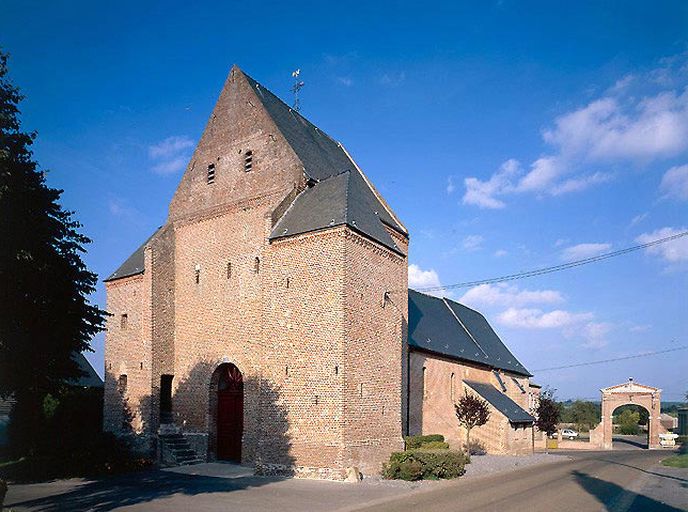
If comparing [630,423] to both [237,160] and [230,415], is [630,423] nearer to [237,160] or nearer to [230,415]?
[230,415]

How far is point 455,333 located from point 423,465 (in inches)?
722

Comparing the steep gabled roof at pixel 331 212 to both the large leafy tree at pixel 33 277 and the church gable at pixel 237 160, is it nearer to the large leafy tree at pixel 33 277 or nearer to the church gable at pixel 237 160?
the church gable at pixel 237 160

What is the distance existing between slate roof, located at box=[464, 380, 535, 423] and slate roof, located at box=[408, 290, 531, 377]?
1.58m

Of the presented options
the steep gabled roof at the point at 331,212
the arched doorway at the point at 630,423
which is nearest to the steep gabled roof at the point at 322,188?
the steep gabled roof at the point at 331,212

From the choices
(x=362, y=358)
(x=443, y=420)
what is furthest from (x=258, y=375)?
(x=443, y=420)

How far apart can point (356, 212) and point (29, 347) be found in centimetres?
1072

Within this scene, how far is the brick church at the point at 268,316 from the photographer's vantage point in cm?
1772

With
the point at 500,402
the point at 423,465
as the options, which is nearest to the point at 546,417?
the point at 500,402

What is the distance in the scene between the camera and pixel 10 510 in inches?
489

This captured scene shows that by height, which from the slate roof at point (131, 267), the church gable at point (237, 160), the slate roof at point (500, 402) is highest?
the church gable at point (237, 160)

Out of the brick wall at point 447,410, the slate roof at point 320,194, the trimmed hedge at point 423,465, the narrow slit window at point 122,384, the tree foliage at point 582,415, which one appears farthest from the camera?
the tree foliage at point 582,415

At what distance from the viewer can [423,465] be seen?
18.5 m

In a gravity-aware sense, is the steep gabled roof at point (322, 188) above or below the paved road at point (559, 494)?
above

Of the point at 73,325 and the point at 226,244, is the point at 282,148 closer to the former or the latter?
the point at 226,244
